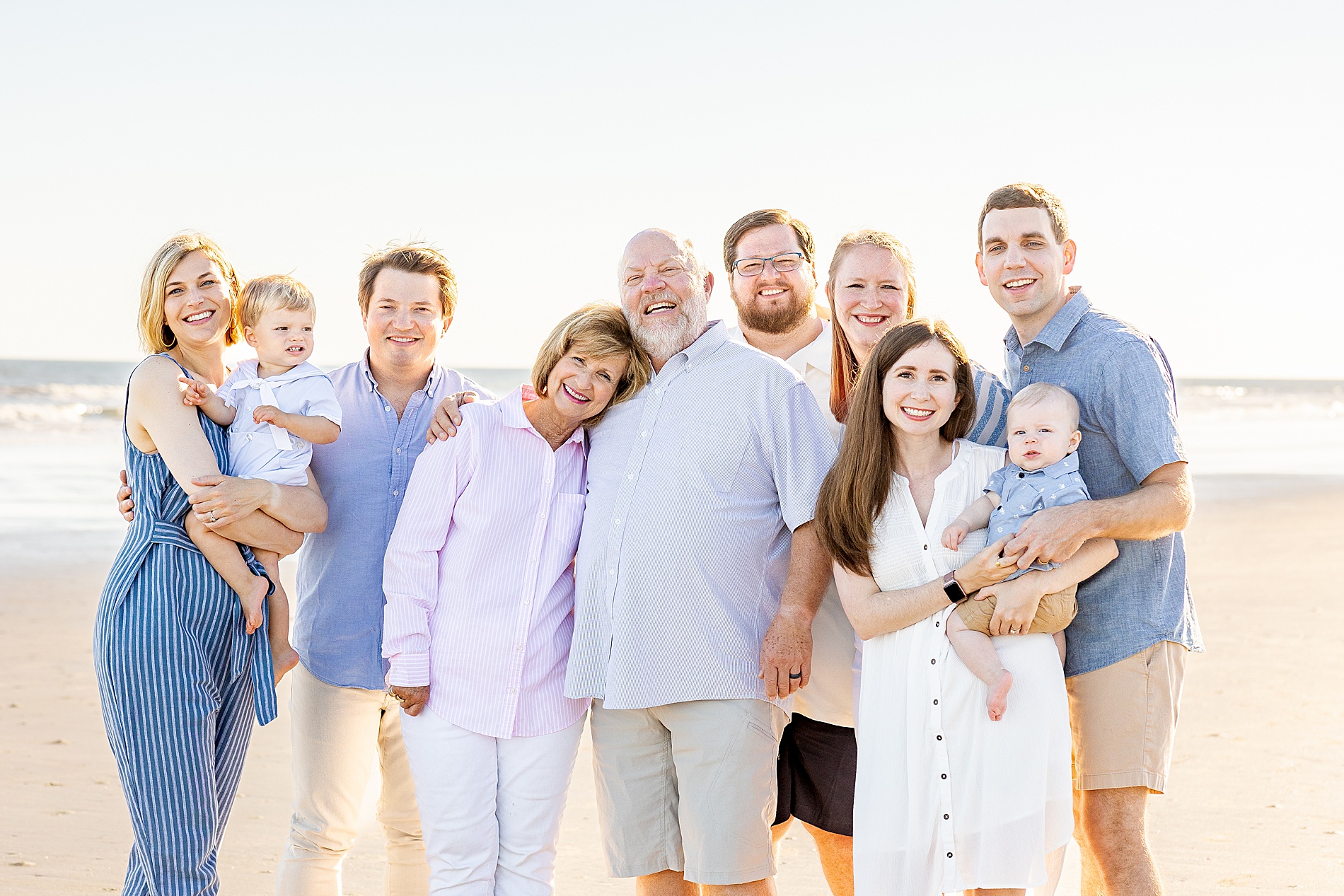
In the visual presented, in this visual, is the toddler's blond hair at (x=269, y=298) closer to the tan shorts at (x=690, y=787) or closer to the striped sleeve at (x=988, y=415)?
the tan shorts at (x=690, y=787)

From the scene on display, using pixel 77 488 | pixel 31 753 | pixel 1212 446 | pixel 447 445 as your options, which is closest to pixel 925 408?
pixel 447 445

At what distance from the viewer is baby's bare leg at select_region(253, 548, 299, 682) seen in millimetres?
3221

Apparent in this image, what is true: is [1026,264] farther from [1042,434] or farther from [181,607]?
[181,607]

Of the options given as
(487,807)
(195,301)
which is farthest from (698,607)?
(195,301)

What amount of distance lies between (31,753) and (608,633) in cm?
406

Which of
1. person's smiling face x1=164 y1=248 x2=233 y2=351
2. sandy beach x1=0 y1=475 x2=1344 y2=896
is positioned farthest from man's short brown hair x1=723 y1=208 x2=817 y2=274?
sandy beach x1=0 y1=475 x2=1344 y2=896

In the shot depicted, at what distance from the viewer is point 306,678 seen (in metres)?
3.46

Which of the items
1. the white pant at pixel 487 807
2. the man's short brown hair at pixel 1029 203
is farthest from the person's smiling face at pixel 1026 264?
the white pant at pixel 487 807

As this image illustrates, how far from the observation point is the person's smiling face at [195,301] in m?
3.17

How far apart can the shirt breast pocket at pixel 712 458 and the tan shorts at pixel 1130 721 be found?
45.7 inches

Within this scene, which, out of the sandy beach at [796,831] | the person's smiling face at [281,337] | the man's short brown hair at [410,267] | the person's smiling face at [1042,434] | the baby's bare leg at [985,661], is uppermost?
the man's short brown hair at [410,267]

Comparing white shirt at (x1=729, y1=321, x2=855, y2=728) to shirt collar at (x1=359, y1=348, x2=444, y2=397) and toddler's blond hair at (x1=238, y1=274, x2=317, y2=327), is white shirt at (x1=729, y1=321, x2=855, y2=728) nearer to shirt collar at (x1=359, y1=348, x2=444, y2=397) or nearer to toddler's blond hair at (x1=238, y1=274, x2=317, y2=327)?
shirt collar at (x1=359, y1=348, x2=444, y2=397)

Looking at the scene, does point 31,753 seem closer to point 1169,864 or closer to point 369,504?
point 369,504

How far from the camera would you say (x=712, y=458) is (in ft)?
10.3
